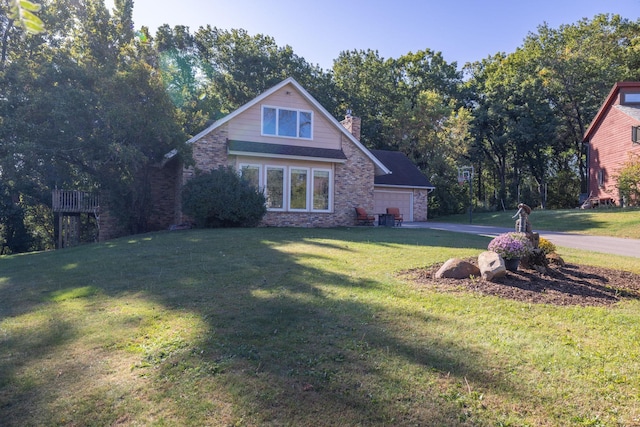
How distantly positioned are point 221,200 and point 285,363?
38.4 ft

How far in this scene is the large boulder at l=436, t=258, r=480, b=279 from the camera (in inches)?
250

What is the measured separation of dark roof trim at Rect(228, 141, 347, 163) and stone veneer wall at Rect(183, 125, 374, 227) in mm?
642

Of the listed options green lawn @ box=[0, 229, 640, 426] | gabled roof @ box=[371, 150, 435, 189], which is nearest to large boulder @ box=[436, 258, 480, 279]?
green lawn @ box=[0, 229, 640, 426]

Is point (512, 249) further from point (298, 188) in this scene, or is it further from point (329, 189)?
point (329, 189)

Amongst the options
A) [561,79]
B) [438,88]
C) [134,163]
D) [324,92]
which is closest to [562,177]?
[561,79]

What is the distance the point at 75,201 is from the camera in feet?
60.6

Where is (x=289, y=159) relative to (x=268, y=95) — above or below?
below

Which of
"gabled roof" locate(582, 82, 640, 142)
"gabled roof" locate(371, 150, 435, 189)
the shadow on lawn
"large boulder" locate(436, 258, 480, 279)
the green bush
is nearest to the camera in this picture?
the shadow on lawn

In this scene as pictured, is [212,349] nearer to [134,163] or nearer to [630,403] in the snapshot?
[630,403]

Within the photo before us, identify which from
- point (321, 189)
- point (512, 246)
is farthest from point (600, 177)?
point (512, 246)

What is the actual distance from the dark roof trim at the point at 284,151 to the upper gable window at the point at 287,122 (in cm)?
64

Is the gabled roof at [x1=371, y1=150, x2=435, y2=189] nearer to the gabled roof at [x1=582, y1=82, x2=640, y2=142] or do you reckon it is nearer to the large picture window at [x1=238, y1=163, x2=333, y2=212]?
the large picture window at [x1=238, y1=163, x2=333, y2=212]

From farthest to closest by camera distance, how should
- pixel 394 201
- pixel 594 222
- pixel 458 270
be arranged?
pixel 394 201 → pixel 594 222 → pixel 458 270

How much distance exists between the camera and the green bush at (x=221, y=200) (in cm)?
1449
